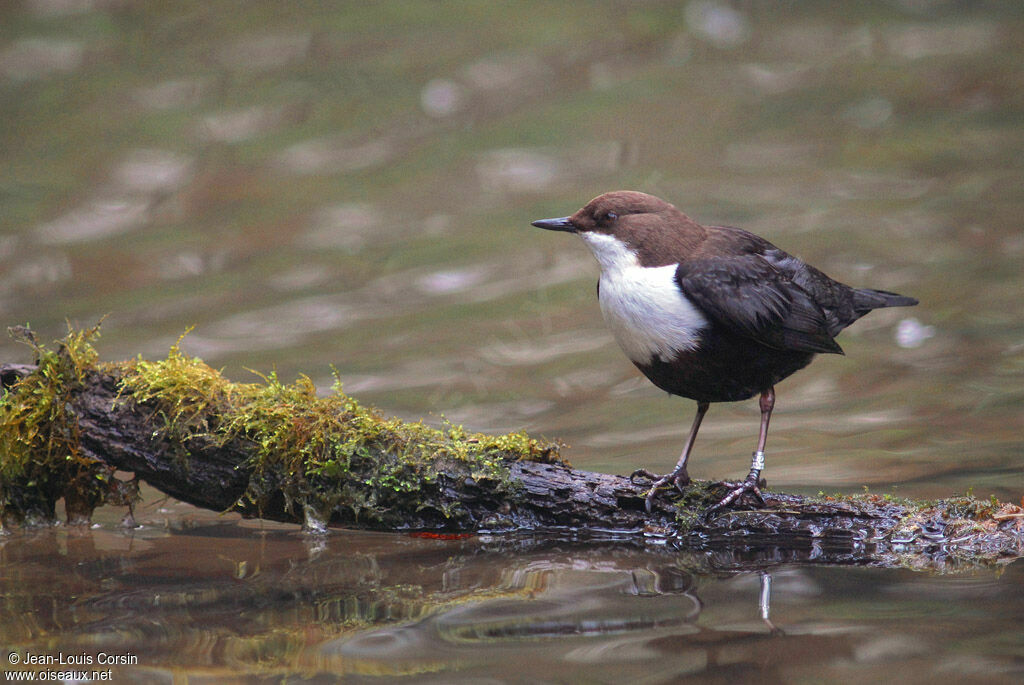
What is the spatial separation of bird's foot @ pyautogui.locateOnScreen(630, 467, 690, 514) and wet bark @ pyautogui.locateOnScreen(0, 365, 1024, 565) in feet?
0.16

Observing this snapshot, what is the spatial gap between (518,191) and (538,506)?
6903 millimetres

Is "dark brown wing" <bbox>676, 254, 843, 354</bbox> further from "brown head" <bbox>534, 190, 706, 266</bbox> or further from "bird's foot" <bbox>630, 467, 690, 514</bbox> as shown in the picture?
"bird's foot" <bbox>630, 467, 690, 514</bbox>

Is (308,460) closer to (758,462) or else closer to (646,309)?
(646,309)

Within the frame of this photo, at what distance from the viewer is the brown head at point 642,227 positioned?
431 cm

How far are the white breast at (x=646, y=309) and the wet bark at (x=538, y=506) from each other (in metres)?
0.60

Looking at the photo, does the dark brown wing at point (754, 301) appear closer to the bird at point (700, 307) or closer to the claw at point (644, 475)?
the bird at point (700, 307)

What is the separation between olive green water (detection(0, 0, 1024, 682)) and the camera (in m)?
3.44

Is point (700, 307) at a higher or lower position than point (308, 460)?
higher

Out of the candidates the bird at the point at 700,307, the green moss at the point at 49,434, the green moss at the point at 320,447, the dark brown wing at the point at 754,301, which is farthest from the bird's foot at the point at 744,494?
the green moss at the point at 49,434

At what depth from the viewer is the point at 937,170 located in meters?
10.7

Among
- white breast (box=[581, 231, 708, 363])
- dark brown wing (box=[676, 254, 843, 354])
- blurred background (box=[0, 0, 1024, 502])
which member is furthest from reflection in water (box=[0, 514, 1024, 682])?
blurred background (box=[0, 0, 1024, 502])

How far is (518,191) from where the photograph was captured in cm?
1071

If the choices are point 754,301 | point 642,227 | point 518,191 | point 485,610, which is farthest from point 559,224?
point 518,191

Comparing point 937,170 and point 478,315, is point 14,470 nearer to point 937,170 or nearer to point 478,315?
point 478,315
